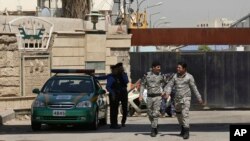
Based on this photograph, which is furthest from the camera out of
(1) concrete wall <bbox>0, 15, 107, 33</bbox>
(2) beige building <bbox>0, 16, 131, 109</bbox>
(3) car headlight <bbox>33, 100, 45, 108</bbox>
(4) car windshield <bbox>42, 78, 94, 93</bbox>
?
(1) concrete wall <bbox>0, 15, 107, 33</bbox>

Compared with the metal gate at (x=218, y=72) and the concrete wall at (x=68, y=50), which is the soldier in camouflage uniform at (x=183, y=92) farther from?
the metal gate at (x=218, y=72)

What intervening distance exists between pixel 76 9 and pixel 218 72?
705 cm

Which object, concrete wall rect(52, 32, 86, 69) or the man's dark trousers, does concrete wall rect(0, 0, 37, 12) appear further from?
the man's dark trousers

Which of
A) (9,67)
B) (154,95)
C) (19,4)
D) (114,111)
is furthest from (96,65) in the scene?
(19,4)

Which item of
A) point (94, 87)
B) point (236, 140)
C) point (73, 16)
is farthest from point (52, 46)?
point (236, 140)

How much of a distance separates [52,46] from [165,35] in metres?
9.04

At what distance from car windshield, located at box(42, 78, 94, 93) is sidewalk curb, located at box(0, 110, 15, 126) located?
94.6 inches

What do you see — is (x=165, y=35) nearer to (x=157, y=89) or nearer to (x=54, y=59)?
(x=54, y=59)

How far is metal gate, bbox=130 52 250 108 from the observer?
30.6 m

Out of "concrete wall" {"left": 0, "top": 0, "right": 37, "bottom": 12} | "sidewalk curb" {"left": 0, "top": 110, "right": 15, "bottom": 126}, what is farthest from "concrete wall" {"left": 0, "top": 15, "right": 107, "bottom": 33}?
"concrete wall" {"left": 0, "top": 0, "right": 37, "bottom": 12}

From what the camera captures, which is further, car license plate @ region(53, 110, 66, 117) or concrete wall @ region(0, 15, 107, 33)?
concrete wall @ region(0, 15, 107, 33)

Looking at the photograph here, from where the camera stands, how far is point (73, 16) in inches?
1230

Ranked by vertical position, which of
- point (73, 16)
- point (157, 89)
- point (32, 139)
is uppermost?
point (73, 16)

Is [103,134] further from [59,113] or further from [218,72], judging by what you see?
[218,72]
